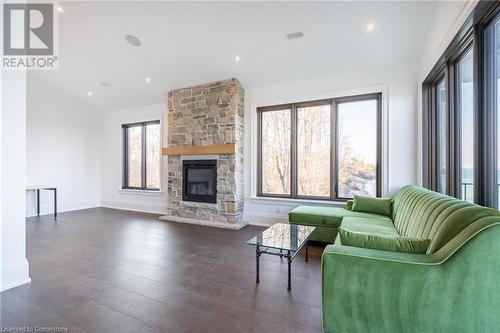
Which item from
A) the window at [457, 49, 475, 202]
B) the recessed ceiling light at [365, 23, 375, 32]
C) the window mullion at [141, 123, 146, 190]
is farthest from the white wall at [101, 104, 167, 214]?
the window at [457, 49, 475, 202]

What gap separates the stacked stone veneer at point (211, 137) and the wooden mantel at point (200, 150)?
0.11m

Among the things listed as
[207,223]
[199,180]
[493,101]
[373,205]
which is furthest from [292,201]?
[493,101]

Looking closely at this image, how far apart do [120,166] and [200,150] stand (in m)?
3.23

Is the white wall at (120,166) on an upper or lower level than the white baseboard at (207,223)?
upper

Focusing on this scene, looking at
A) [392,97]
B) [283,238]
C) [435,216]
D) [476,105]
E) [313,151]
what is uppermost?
[392,97]

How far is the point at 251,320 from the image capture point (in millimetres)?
1918

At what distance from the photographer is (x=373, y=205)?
3.70 metres

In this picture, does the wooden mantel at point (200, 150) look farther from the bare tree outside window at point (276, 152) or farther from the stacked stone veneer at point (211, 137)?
the bare tree outside window at point (276, 152)

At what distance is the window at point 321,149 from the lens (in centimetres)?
434

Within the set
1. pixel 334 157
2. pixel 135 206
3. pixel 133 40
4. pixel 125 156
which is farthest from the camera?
pixel 125 156

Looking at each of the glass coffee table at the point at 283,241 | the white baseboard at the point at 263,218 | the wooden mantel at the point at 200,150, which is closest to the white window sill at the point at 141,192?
the wooden mantel at the point at 200,150

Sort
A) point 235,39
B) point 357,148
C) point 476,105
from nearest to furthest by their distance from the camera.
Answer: point 476,105
point 235,39
point 357,148

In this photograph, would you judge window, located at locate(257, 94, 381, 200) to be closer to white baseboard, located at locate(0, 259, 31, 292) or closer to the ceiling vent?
the ceiling vent

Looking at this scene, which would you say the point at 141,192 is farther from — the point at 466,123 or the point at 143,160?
the point at 466,123
